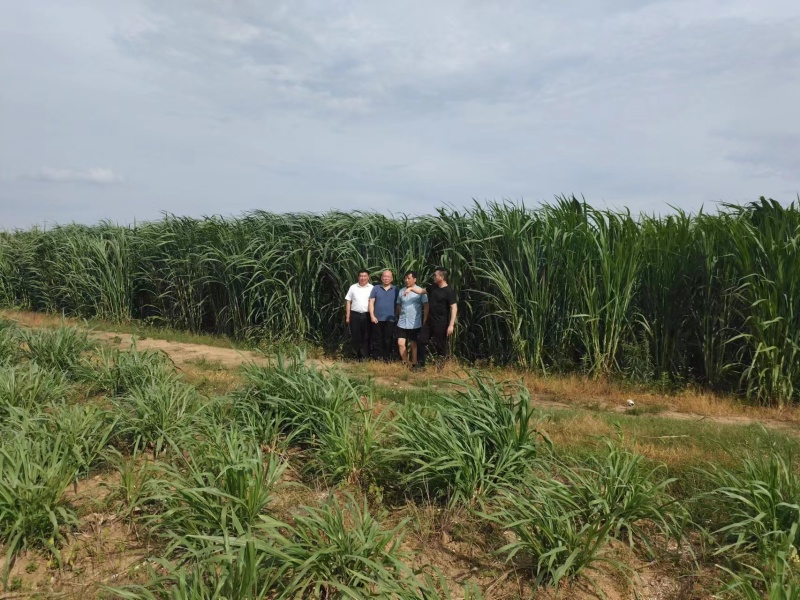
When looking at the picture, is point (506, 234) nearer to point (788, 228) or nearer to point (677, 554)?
point (788, 228)

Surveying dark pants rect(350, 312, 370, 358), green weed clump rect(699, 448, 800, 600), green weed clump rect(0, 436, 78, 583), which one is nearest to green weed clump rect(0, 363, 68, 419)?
green weed clump rect(0, 436, 78, 583)

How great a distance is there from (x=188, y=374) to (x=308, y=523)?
14.5ft

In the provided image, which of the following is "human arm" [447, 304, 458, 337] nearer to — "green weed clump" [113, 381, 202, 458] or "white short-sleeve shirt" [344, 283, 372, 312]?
"white short-sleeve shirt" [344, 283, 372, 312]

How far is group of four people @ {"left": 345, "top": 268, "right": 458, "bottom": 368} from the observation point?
8.71m

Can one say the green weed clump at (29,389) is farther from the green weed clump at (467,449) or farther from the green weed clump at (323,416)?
the green weed clump at (467,449)

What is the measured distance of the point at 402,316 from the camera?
29.7ft

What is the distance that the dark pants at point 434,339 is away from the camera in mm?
8737

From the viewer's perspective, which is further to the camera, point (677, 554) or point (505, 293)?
point (505, 293)

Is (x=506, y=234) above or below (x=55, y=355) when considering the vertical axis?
above

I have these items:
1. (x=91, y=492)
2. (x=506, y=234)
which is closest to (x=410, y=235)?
(x=506, y=234)

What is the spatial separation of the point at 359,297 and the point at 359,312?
0.75 ft

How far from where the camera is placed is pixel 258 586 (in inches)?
117

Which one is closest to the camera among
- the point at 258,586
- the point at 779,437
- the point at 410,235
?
the point at 258,586

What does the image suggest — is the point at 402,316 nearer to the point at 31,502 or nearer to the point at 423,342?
the point at 423,342
